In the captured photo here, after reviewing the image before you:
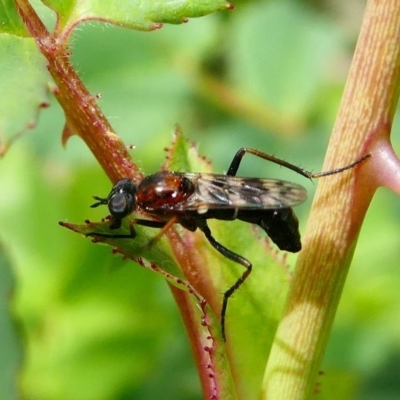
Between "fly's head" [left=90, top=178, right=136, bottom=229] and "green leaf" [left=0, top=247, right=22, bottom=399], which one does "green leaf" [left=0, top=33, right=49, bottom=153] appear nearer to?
"fly's head" [left=90, top=178, right=136, bottom=229]

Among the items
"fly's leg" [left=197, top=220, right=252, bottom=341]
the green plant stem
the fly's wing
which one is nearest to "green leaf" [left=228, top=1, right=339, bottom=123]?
the fly's wing

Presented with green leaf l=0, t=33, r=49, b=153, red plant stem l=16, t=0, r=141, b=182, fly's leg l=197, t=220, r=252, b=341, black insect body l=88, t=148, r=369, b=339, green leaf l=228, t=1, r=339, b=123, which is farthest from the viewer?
green leaf l=228, t=1, r=339, b=123

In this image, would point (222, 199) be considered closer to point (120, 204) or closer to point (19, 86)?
point (120, 204)

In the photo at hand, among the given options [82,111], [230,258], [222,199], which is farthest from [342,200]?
[222,199]

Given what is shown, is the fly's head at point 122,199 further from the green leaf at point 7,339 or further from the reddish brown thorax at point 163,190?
the green leaf at point 7,339

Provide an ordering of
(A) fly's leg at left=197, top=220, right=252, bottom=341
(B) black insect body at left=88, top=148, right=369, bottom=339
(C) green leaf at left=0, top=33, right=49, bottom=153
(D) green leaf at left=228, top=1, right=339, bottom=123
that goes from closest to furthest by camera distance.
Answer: (C) green leaf at left=0, top=33, right=49, bottom=153, (A) fly's leg at left=197, top=220, right=252, bottom=341, (B) black insect body at left=88, top=148, right=369, bottom=339, (D) green leaf at left=228, top=1, right=339, bottom=123

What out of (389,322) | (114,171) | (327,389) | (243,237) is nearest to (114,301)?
(389,322)
